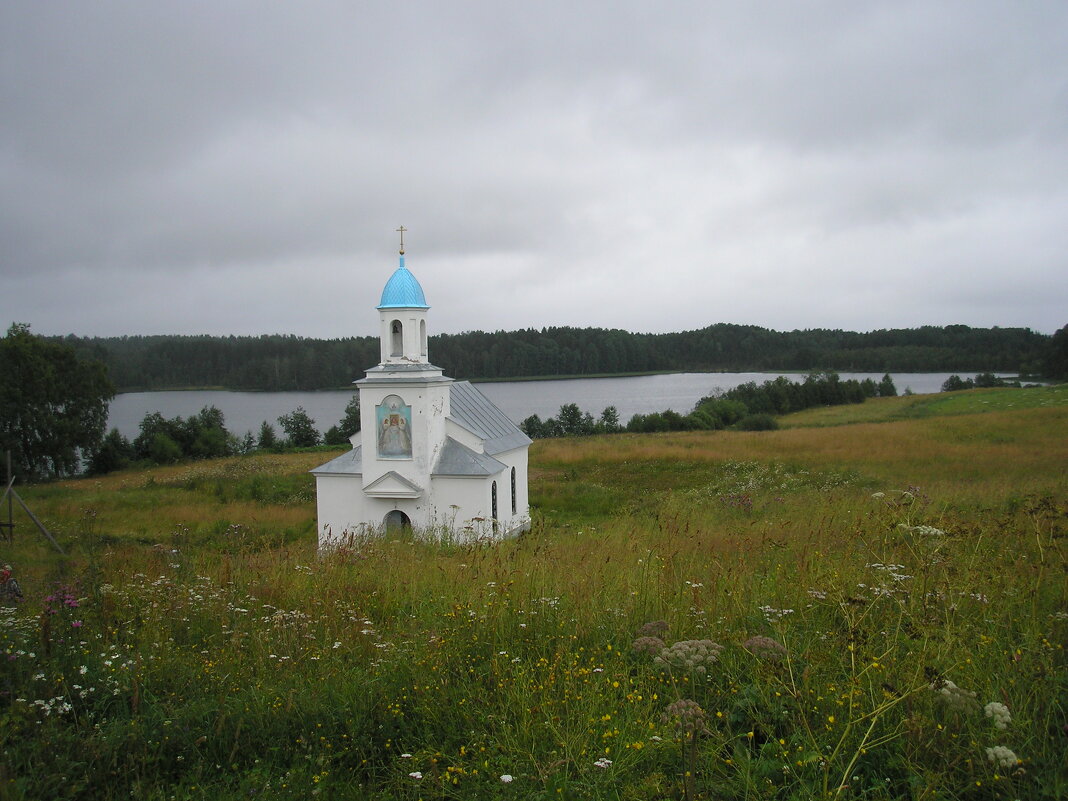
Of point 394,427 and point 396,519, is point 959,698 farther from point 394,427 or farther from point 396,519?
point 396,519

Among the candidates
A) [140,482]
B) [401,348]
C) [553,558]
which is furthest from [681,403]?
[553,558]

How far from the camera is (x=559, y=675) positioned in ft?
13.7

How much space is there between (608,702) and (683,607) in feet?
4.41

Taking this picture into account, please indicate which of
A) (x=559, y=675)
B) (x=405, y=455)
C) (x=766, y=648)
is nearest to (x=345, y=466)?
(x=405, y=455)

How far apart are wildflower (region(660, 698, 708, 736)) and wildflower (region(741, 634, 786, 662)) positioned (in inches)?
28.4

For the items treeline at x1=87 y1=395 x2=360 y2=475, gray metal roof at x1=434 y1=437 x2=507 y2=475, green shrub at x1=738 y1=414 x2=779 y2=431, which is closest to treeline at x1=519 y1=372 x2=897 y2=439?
green shrub at x1=738 y1=414 x2=779 y2=431

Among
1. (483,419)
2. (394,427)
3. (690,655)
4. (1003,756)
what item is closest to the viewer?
Answer: (1003,756)

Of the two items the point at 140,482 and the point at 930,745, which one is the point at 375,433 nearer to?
the point at 930,745

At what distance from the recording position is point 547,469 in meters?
32.4

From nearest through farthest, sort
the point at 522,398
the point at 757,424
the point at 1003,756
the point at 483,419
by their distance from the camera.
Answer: the point at 1003,756 < the point at 483,419 < the point at 757,424 < the point at 522,398

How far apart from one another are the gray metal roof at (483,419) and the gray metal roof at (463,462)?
735 mm

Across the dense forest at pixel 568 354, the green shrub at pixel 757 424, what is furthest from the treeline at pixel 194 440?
the dense forest at pixel 568 354

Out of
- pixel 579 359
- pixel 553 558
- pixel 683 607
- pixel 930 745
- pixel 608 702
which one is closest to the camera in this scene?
pixel 930 745

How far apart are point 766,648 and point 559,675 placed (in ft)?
4.02
